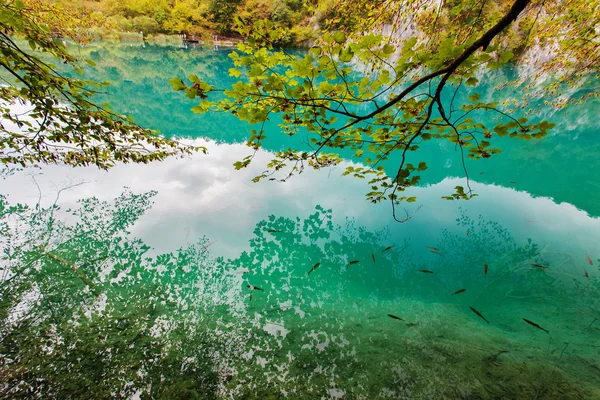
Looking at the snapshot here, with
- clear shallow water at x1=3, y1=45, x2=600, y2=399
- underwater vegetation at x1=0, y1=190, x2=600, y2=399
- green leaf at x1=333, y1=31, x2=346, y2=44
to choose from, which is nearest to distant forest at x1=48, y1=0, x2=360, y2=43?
clear shallow water at x1=3, y1=45, x2=600, y2=399

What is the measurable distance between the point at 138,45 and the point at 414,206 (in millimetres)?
54827

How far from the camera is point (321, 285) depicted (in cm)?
571

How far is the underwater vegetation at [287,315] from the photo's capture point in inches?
133

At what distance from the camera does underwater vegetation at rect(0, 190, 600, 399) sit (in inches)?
133

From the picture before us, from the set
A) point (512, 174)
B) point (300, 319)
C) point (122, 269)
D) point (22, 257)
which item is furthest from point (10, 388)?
point (512, 174)

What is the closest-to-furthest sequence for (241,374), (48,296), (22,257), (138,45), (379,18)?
(241,374)
(379,18)
(48,296)
(22,257)
(138,45)

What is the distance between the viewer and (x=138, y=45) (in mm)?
44406

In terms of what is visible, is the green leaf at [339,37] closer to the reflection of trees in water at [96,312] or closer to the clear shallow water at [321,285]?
the clear shallow water at [321,285]

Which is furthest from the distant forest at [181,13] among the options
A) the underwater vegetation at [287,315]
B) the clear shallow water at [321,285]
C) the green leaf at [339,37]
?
the green leaf at [339,37]

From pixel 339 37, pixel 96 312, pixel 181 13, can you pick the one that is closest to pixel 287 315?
pixel 96 312

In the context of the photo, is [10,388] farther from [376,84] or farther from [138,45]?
[138,45]

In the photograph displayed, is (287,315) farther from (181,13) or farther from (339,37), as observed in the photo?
(181,13)

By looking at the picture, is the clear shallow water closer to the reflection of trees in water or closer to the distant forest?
the reflection of trees in water

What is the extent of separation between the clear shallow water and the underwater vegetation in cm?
3
